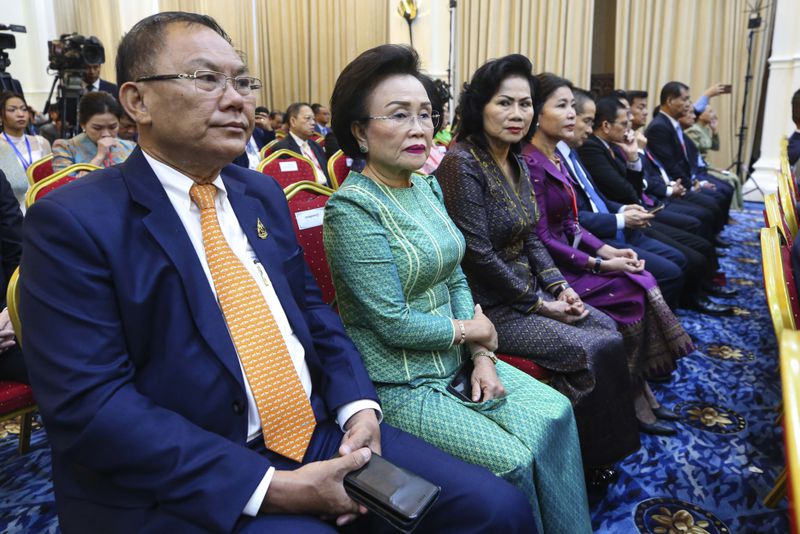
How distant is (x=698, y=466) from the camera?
1.98 m

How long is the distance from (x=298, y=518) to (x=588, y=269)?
175 centimetres

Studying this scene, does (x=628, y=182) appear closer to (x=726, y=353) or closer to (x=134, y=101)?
(x=726, y=353)

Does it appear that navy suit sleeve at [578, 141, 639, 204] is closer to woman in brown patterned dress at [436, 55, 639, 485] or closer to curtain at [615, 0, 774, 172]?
woman in brown patterned dress at [436, 55, 639, 485]

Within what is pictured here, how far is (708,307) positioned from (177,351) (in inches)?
133

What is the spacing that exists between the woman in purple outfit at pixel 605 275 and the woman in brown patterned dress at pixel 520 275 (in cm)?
17

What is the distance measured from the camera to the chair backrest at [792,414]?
0.62m

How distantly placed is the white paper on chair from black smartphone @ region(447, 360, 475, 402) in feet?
2.12

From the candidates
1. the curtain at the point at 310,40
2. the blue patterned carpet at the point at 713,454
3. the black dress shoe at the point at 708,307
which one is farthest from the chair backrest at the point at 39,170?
the curtain at the point at 310,40

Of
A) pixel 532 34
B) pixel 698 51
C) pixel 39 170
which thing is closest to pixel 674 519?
pixel 39 170

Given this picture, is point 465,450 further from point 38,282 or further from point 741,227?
point 741,227

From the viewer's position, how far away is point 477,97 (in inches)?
82.7

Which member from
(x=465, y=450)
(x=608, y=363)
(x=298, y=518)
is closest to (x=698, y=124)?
(x=608, y=363)

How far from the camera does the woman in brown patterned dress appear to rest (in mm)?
1731

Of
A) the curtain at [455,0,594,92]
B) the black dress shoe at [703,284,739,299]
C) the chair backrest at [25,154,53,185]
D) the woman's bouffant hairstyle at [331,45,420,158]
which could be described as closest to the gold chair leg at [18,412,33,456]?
the woman's bouffant hairstyle at [331,45,420,158]
